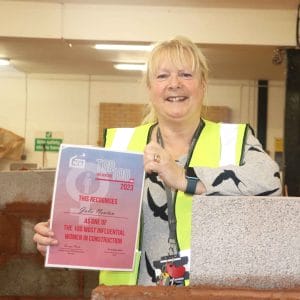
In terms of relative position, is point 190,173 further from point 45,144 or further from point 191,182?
point 45,144

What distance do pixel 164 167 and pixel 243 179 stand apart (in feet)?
0.60

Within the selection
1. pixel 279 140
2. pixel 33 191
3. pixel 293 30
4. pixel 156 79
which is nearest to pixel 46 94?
pixel 279 140

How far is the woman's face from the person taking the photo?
4.17 feet

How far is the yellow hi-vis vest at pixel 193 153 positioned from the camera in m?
1.21

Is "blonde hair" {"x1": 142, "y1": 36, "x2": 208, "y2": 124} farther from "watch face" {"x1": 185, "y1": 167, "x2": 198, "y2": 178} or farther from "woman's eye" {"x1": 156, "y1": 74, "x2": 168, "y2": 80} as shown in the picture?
"watch face" {"x1": 185, "y1": 167, "x2": 198, "y2": 178}

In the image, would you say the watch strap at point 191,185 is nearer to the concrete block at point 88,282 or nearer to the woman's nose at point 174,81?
the woman's nose at point 174,81

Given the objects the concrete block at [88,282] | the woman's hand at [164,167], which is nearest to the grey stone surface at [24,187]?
the concrete block at [88,282]

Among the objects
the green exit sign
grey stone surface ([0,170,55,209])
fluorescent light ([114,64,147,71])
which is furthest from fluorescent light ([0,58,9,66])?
grey stone surface ([0,170,55,209])

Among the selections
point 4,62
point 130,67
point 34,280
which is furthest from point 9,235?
point 4,62

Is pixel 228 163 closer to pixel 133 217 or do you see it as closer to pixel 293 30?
pixel 133 217

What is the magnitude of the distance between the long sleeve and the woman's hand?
0.05 meters

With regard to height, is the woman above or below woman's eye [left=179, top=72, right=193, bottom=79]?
below

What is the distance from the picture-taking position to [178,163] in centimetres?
127

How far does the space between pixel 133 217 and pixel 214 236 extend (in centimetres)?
32
